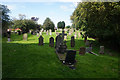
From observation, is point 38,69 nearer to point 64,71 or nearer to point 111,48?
point 64,71

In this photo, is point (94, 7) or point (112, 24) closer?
point (112, 24)

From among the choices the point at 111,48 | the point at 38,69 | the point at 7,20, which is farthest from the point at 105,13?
the point at 7,20

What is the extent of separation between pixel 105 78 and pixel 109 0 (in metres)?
9.38

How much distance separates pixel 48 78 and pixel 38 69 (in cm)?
134

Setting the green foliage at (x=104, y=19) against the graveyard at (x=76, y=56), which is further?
the green foliage at (x=104, y=19)

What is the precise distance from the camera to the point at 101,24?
13.5m

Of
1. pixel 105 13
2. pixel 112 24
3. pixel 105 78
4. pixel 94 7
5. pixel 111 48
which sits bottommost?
pixel 105 78

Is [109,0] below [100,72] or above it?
above

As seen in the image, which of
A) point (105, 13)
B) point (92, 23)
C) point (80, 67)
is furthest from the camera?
point (92, 23)

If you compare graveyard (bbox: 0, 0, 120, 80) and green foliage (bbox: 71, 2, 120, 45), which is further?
green foliage (bbox: 71, 2, 120, 45)

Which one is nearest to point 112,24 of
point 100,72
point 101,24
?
point 101,24

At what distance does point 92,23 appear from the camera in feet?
46.3

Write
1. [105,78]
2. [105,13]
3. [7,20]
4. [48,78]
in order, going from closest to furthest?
[48,78] → [105,78] → [105,13] → [7,20]

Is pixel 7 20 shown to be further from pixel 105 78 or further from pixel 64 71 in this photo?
pixel 105 78
